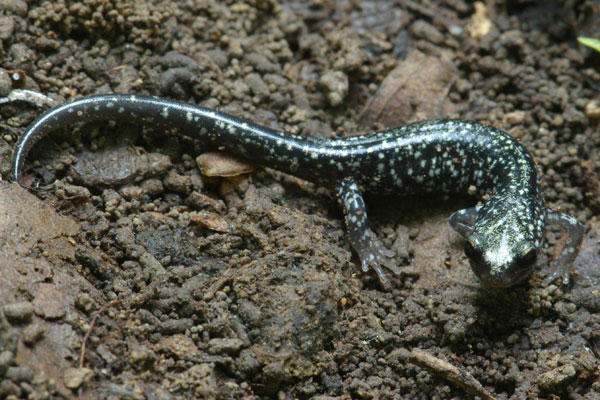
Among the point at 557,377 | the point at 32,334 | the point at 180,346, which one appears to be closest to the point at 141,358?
the point at 180,346

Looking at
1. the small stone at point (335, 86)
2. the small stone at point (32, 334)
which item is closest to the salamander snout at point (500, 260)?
the small stone at point (335, 86)

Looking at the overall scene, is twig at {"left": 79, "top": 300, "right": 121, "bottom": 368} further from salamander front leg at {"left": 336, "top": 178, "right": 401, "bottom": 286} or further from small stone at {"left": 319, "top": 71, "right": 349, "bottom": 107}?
small stone at {"left": 319, "top": 71, "right": 349, "bottom": 107}

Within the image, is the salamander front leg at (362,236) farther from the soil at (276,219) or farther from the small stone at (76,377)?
the small stone at (76,377)

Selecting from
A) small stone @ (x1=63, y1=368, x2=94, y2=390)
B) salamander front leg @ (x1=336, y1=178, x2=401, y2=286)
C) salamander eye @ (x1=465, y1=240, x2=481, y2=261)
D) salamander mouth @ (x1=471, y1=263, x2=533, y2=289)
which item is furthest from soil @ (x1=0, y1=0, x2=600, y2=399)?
salamander eye @ (x1=465, y1=240, x2=481, y2=261)

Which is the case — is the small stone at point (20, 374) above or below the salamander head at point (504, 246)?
below

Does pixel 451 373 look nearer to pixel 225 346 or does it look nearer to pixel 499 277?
pixel 499 277

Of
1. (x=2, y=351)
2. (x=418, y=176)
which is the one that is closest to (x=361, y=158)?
(x=418, y=176)

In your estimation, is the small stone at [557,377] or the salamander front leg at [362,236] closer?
the small stone at [557,377]

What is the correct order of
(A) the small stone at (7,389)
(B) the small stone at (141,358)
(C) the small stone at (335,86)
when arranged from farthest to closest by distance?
(C) the small stone at (335,86) → (B) the small stone at (141,358) → (A) the small stone at (7,389)
